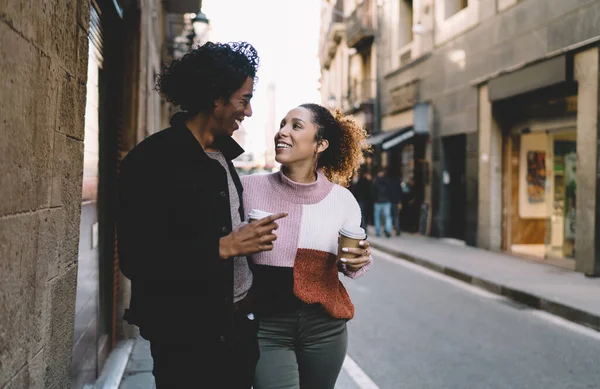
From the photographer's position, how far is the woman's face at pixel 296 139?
280 cm

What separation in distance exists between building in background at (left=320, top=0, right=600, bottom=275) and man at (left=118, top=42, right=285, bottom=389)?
929cm

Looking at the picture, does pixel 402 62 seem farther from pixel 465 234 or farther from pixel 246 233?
pixel 246 233

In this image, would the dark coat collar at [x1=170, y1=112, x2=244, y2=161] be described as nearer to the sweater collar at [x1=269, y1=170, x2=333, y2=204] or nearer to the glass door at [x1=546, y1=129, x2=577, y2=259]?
the sweater collar at [x1=269, y1=170, x2=333, y2=204]

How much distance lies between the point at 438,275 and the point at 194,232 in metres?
9.61

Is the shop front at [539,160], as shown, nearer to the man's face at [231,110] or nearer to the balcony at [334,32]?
the man's face at [231,110]

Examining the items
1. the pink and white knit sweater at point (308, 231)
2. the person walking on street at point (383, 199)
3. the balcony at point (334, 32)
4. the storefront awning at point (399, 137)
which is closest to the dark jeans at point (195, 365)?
the pink and white knit sweater at point (308, 231)

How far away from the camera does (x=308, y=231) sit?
270cm

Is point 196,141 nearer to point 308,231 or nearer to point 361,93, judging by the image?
point 308,231

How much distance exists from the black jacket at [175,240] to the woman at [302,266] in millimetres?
481

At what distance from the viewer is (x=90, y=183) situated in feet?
15.0

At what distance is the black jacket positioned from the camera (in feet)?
6.46

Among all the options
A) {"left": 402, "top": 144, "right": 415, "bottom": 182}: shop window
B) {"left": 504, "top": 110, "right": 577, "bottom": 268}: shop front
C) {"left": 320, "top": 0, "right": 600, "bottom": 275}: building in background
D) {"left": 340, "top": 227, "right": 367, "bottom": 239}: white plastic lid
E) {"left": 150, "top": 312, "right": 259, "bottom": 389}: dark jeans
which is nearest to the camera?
{"left": 150, "top": 312, "right": 259, "bottom": 389}: dark jeans

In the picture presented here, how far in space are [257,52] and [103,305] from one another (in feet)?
11.7

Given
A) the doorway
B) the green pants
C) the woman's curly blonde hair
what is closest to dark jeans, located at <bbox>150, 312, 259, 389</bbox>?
the green pants
